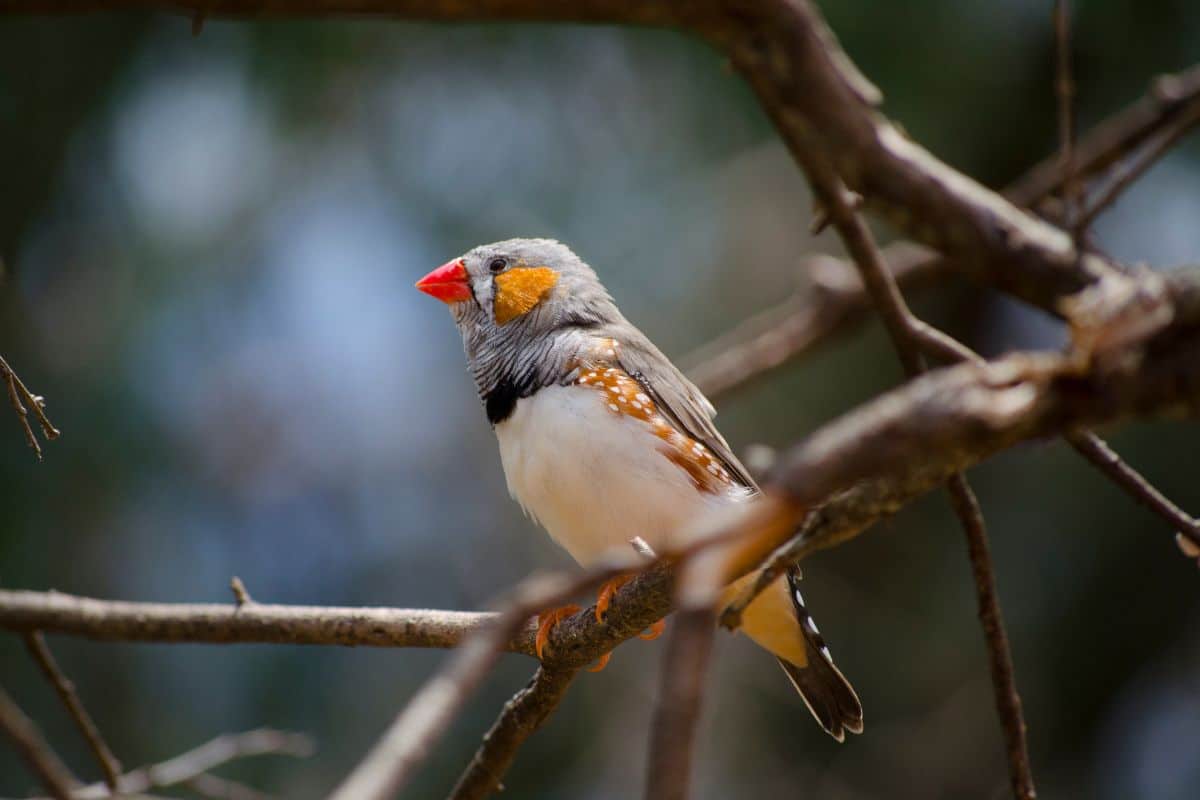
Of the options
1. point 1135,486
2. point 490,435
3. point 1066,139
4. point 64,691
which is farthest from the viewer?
point 490,435

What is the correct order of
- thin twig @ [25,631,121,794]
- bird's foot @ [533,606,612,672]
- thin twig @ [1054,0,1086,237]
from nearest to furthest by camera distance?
1. thin twig @ [1054,0,1086,237]
2. thin twig @ [25,631,121,794]
3. bird's foot @ [533,606,612,672]

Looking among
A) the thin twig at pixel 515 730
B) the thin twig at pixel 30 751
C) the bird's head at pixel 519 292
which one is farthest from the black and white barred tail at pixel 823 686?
the thin twig at pixel 30 751

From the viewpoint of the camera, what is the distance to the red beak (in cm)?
421

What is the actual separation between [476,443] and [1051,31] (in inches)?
156

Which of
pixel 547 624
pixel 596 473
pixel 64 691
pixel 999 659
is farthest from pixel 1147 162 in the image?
pixel 64 691

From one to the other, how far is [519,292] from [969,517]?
200cm

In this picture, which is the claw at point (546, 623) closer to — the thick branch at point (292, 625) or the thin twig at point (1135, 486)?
the thick branch at point (292, 625)

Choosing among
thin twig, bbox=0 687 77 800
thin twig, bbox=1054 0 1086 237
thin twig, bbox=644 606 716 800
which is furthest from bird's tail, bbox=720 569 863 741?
thin twig, bbox=644 606 716 800

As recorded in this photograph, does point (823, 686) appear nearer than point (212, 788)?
No

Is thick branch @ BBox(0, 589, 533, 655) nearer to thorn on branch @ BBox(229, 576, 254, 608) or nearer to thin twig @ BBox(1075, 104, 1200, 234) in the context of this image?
thorn on branch @ BBox(229, 576, 254, 608)

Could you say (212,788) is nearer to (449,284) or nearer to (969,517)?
(449,284)

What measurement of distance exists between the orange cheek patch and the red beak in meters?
0.17

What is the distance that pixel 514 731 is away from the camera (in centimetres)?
272

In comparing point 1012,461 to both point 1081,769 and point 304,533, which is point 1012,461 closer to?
point 1081,769
